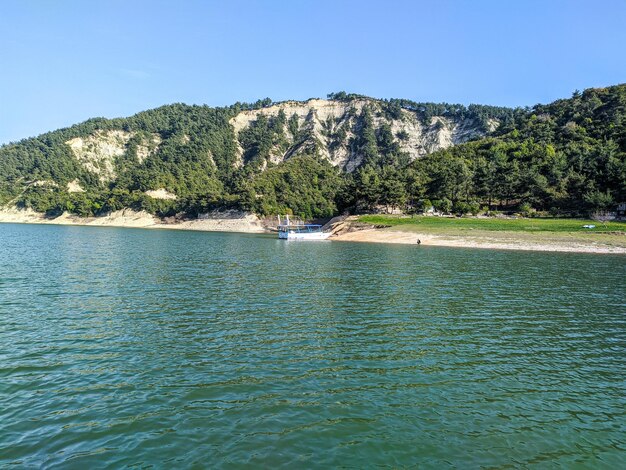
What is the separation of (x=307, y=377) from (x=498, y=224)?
92365 millimetres

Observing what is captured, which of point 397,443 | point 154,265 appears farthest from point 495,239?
point 397,443

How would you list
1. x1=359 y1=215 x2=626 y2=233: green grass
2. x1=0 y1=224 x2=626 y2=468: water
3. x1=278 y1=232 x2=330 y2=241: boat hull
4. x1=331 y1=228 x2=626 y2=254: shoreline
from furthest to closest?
x1=278 y1=232 x2=330 y2=241: boat hull < x1=359 y1=215 x2=626 y2=233: green grass < x1=331 y1=228 x2=626 y2=254: shoreline < x1=0 y1=224 x2=626 y2=468: water

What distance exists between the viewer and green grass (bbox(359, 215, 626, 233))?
8588 cm

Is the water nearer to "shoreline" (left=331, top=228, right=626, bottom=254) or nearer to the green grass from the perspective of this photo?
"shoreline" (left=331, top=228, right=626, bottom=254)

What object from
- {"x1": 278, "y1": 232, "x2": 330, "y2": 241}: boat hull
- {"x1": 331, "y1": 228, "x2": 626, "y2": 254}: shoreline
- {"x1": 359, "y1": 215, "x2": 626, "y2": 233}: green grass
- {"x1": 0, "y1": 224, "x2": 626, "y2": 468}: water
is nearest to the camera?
{"x1": 0, "y1": 224, "x2": 626, "y2": 468}: water

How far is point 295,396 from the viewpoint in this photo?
13.5m

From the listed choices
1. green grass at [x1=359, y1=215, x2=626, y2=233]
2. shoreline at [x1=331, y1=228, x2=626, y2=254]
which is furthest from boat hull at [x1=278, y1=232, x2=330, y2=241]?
green grass at [x1=359, y1=215, x2=626, y2=233]

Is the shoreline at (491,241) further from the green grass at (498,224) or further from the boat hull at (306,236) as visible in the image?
the boat hull at (306,236)

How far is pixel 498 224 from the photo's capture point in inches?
3762

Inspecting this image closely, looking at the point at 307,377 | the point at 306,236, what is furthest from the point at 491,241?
the point at 307,377

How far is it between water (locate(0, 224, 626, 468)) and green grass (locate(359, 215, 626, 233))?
62918mm

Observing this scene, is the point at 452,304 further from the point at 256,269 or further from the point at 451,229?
the point at 451,229

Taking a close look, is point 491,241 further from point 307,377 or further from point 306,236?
point 307,377

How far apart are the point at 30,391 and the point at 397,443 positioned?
1245 centimetres
